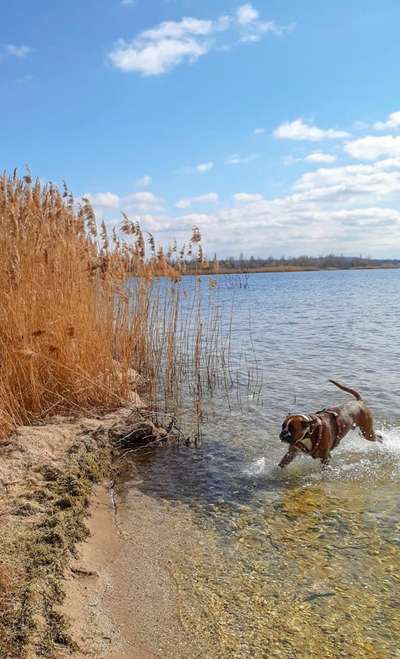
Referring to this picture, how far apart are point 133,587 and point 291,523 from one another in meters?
1.51

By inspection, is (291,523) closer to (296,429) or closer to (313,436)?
(296,429)

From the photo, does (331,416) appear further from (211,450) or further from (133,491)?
(133,491)

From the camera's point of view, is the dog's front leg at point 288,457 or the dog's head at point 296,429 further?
the dog's front leg at point 288,457

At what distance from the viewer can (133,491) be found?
4730 millimetres

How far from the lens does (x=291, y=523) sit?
414 centimetres

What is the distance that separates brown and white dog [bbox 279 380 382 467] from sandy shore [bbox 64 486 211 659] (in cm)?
149

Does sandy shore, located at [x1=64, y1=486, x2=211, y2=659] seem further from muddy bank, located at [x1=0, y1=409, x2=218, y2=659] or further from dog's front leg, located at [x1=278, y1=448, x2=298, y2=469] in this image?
dog's front leg, located at [x1=278, y1=448, x2=298, y2=469]

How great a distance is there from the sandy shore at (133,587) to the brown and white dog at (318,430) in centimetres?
149

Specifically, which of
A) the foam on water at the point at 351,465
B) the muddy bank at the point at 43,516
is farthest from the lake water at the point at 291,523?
the muddy bank at the point at 43,516

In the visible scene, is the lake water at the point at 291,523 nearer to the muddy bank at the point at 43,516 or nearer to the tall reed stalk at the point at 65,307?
the muddy bank at the point at 43,516

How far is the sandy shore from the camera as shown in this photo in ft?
8.57

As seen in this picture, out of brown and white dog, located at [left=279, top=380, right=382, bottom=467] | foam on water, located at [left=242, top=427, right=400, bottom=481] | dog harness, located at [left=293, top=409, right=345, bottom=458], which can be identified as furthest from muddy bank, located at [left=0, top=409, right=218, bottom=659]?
dog harness, located at [left=293, top=409, right=345, bottom=458]

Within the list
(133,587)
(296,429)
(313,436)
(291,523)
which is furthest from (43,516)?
(313,436)

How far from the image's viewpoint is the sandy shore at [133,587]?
2613 mm
